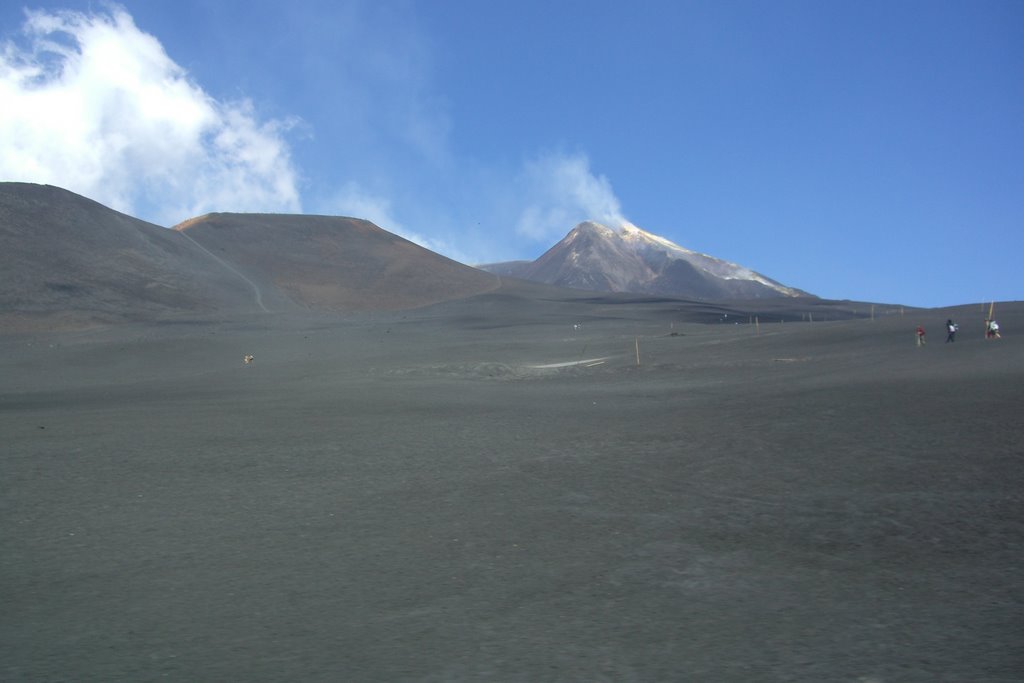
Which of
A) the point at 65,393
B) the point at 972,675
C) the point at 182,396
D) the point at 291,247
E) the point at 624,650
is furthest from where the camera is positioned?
the point at 291,247

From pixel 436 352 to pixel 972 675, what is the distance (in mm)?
33973

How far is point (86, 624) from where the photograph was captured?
543cm

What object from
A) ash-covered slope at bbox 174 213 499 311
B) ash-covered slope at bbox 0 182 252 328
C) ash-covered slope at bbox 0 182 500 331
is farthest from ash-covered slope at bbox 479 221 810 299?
ash-covered slope at bbox 0 182 252 328

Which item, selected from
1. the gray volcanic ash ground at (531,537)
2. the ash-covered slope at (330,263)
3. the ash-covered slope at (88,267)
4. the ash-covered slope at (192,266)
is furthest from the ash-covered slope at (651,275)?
the gray volcanic ash ground at (531,537)

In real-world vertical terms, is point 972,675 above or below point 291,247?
below

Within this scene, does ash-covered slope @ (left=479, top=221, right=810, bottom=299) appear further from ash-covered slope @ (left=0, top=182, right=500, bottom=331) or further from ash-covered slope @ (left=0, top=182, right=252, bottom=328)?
ash-covered slope @ (left=0, top=182, right=252, bottom=328)

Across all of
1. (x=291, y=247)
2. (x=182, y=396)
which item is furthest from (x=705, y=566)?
(x=291, y=247)

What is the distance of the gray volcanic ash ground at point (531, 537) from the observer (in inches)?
192

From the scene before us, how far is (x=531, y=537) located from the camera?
743cm

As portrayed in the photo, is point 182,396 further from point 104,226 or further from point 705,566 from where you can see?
point 104,226

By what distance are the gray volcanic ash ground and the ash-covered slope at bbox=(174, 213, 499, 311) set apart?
62835 mm

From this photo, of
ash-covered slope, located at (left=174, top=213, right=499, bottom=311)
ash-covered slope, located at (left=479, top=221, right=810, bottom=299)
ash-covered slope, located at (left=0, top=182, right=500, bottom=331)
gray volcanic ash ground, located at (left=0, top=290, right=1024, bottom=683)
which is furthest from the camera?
ash-covered slope, located at (left=479, top=221, right=810, bottom=299)

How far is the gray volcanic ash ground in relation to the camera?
4.87m

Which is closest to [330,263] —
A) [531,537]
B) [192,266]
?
[192,266]
